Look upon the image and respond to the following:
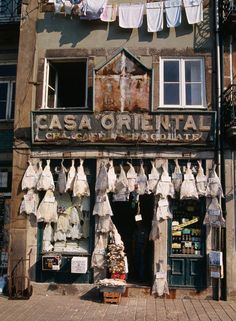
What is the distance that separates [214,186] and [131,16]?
5.30 m

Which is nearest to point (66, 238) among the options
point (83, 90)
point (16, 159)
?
point (16, 159)

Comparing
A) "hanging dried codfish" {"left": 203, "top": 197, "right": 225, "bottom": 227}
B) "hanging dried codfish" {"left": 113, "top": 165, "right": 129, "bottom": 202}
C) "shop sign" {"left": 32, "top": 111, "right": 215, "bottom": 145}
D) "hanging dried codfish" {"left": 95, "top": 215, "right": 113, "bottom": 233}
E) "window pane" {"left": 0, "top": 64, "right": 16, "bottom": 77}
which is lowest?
"hanging dried codfish" {"left": 95, "top": 215, "right": 113, "bottom": 233}

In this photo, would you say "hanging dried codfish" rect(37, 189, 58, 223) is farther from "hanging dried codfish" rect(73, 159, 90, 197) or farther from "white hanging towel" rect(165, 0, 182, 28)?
"white hanging towel" rect(165, 0, 182, 28)

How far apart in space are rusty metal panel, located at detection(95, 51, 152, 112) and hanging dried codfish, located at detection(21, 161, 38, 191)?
99.1 inches

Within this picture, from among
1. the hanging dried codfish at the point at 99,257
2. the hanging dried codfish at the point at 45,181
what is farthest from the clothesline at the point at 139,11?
the hanging dried codfish at the point at 99,257

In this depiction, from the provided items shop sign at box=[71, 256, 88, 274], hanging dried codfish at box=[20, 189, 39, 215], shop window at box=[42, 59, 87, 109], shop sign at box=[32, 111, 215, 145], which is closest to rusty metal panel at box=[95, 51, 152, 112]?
shop sign at box=[32, 111, 215, 145]

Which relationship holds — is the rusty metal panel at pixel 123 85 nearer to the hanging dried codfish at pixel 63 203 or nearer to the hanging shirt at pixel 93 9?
the hanging shirt at pixel 93 9

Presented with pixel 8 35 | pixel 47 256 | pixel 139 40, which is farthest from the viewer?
pixel 8 35

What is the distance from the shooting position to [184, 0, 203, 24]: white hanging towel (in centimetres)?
1177

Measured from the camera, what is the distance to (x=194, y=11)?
38.7 feet

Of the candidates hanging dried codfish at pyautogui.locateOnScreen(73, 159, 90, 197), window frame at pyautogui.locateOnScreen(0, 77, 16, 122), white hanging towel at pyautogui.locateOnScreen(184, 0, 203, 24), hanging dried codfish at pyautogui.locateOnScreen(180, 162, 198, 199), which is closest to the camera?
hanging dried codfish at pyautogui.locateOnScreen(180, 162, 198, 199)

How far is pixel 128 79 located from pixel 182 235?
4546 mm

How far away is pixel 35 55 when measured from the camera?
1215 centimetres

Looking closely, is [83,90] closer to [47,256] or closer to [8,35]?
[8,35]
